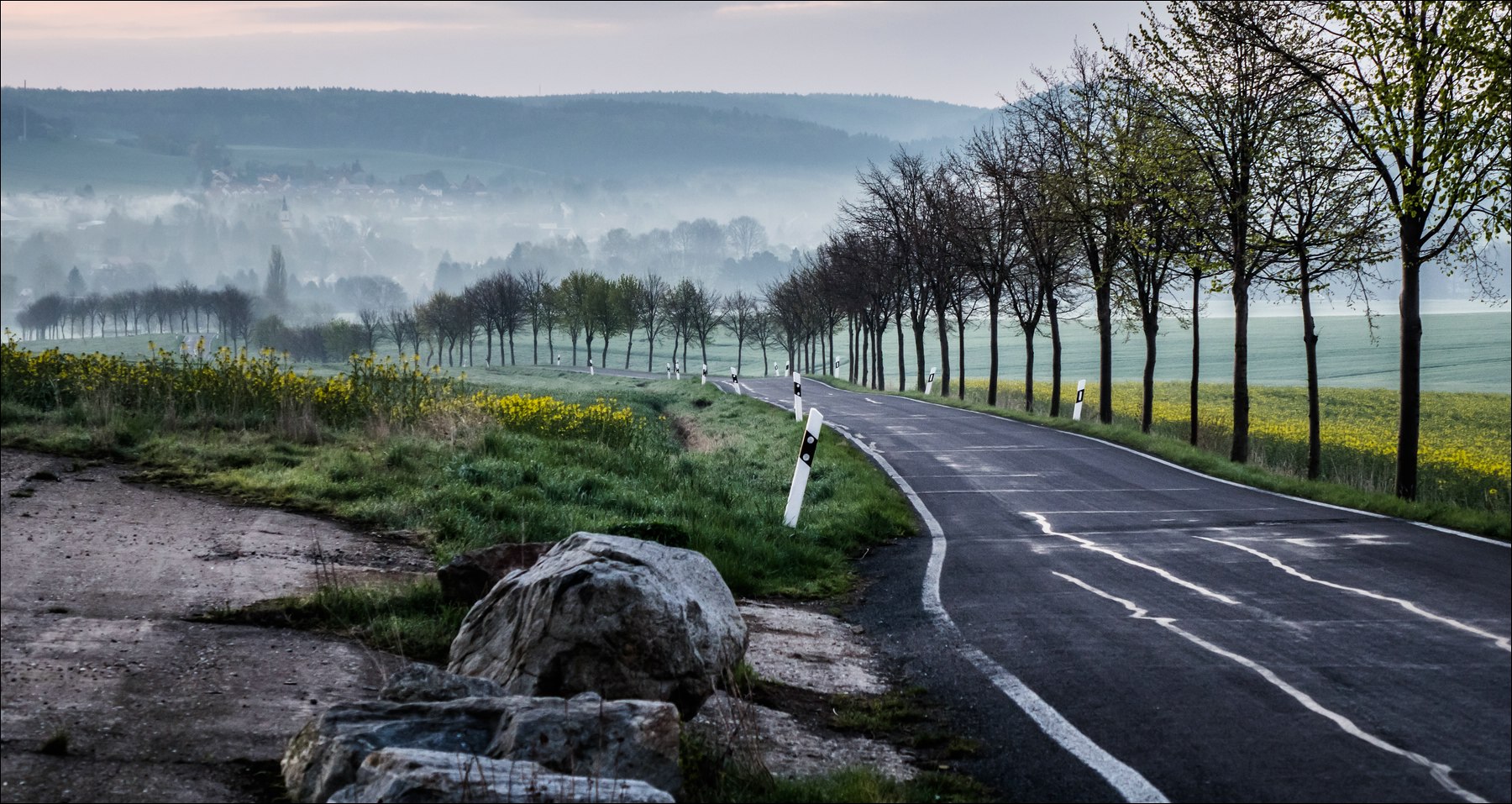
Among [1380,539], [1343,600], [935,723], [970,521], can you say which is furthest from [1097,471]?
[935,723]

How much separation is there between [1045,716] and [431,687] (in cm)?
308

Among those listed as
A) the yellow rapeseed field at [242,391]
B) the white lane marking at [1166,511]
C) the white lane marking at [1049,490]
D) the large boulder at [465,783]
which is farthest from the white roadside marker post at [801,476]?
the large boulder at [465,783]

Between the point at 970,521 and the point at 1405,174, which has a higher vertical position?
the point at 1405,174

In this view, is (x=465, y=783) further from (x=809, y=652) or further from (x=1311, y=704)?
(x=809, y=652)

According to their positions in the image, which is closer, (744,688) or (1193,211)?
(744,688)

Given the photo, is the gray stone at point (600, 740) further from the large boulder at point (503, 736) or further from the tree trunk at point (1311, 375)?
the tree trunk at point (1311, 375)

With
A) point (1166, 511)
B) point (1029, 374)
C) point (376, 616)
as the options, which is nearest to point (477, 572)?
point (376, 616)

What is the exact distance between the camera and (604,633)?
5.50 m

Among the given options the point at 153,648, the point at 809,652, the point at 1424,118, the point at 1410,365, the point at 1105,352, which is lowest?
the point at 809,652

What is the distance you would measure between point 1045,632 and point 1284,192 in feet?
52.0

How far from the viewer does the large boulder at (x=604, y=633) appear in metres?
5.45

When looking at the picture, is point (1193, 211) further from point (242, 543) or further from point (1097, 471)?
point (242, 543)

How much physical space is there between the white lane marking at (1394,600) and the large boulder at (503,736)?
4.71 metres

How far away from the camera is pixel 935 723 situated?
5.99 meters
